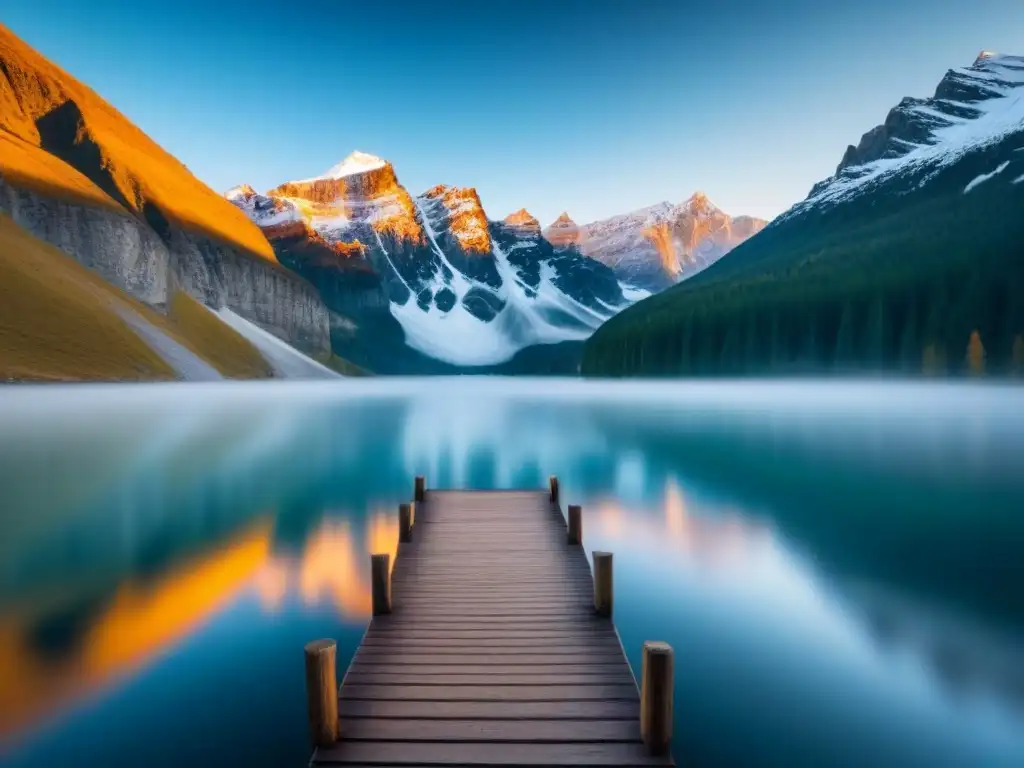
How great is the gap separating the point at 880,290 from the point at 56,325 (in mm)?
128089

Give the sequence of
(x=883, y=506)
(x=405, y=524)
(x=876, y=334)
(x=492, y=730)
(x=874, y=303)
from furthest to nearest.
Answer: (x=874, y=303)
(x=876, y=334)
(x=883, y=506)
(x=405, y=524)
(x=492, y=730)

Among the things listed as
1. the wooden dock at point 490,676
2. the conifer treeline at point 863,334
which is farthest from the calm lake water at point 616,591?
the conifer treeline at point 863,334

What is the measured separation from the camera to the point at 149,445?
29.8 meters

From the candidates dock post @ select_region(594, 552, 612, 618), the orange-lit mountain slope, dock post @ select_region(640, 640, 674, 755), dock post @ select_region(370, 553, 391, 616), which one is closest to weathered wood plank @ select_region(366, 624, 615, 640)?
dock post @ select_region(594, 552, 612, 618)

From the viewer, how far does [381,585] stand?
853cm

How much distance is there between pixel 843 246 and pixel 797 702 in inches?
6252

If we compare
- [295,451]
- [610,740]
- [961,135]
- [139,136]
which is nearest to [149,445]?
[295,451]

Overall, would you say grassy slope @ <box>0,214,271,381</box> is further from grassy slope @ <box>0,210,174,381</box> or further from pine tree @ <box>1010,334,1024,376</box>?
pine tree @ <box>1010,334,1024,376</box>

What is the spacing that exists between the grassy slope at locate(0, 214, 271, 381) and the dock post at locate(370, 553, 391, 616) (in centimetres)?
7862

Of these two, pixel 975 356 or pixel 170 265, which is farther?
pixel 170 265

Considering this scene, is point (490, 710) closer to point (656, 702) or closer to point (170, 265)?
point (656, 702)

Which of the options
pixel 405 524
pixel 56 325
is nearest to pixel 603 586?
pixel 405 524

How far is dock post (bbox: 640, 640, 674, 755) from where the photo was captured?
529 centimetres

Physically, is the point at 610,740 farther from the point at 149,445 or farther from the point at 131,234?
the point at 131,234
